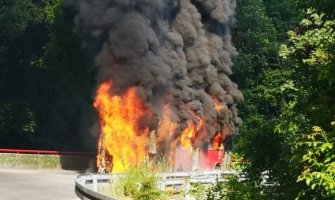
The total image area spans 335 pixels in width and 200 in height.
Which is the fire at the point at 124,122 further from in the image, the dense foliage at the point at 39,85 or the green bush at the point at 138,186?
the green bush at the point at 138,186

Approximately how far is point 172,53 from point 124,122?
684cm

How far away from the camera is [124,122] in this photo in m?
29.8

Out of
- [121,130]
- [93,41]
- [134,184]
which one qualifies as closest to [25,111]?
[93,41]

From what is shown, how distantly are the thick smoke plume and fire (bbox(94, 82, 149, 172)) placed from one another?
19.5 inches

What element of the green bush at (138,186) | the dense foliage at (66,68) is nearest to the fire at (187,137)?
the dense foliage at (66,68)

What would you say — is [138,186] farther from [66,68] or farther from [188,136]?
[66,68]

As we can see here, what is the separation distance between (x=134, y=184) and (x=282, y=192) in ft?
20.6

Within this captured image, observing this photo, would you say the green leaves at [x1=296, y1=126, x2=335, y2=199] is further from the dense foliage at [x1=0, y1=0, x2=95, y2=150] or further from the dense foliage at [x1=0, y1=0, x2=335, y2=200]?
the dense foliage at [x1=0, y1=0, x2=95, y2=150]

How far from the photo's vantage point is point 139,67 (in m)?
29.8

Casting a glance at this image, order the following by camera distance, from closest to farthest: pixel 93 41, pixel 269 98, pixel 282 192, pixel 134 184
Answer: pixel 282 192
pixel 134 184
pixel 93 41
pixel 269 98

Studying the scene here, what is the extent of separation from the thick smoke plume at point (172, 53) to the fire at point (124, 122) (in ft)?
1.62

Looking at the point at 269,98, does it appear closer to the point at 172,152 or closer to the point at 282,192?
the point at 172,152

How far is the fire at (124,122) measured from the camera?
2930 centimetres

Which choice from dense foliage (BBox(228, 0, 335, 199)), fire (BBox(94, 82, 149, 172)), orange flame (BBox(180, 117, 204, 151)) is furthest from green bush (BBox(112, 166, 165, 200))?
orange flame (BBox(180, 117, 204, 151))
